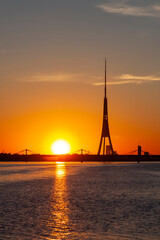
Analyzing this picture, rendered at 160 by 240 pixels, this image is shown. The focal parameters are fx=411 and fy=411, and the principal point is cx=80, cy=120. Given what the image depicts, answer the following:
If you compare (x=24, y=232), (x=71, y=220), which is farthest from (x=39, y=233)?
(x=71, y=220)

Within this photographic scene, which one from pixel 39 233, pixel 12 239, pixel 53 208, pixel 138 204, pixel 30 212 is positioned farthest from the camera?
pixel 138 204

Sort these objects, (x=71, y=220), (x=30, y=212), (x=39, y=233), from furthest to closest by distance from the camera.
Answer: (x=30, y=212) → (x=71, y=220) → (x=39, y=233)

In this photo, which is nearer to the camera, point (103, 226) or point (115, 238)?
point (115, 238)

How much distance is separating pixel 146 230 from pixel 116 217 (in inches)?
262

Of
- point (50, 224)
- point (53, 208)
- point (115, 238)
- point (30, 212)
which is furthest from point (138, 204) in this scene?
point (115, 238)

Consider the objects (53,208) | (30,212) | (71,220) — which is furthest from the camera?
(53,208)

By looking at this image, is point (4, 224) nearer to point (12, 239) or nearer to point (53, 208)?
point (12, 239)

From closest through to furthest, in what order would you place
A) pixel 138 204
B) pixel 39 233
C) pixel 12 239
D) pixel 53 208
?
pixel 12 239, pixel 39 233, pixel 53 208, pixel 138 204

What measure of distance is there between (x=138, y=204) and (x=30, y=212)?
13196 mm

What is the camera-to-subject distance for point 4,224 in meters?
31.7

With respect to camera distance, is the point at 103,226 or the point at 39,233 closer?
the point at 39,233

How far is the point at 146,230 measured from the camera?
95.2 feet

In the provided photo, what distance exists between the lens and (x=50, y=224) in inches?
1236

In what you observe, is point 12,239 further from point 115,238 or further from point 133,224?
point 133,224
